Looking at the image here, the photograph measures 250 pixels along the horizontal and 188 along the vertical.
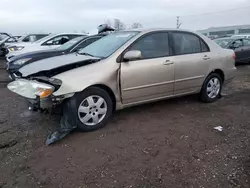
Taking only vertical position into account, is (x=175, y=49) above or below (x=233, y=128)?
above

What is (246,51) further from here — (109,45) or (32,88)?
(32,88)

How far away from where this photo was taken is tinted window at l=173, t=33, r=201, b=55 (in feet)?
15.8

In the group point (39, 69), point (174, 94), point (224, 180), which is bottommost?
point (224, 180)

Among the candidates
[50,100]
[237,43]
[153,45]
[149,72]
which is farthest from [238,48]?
[50,100]

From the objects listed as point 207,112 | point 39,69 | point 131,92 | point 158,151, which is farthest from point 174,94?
point 39,69

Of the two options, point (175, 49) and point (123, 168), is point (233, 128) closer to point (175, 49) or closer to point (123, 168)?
point (175, 49)

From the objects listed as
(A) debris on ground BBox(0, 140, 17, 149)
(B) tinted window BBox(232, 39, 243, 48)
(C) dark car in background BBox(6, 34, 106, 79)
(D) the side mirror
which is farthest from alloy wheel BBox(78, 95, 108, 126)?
(B) tinted window BBox(232, 39, 243, 48)

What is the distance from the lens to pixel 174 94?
192 inches

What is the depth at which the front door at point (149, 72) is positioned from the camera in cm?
418

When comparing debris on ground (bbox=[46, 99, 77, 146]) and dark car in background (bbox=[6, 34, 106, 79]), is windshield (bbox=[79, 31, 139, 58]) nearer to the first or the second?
debris on ground (bbox=[46, 99, 77, 146])

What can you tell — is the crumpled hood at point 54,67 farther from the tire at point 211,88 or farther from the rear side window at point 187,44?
the tire at point 211,88

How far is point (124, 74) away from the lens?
13.5 feet

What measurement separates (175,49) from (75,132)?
241cm

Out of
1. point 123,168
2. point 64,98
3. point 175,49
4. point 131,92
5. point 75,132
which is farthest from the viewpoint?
point 175,49
